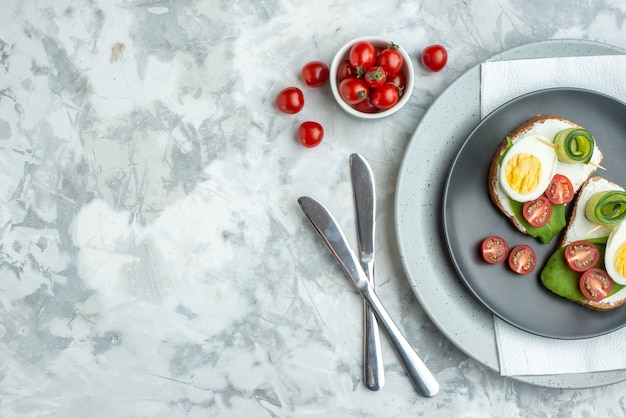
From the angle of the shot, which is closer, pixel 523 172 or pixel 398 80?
pixel 523 172

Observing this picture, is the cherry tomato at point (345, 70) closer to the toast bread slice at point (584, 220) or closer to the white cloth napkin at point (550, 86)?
the white cloth napkin at point (550, 86)

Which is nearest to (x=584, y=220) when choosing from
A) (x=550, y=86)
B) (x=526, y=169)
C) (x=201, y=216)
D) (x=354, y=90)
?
(x=526, y=169)

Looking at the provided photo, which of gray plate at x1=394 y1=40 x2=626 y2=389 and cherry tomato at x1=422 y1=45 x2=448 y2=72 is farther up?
Answer: cherry tomato at x1=422 y1=45 x2=448 y2=72

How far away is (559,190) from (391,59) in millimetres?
543

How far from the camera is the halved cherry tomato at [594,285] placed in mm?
1437

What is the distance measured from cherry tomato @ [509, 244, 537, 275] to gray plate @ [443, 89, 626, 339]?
18 mm

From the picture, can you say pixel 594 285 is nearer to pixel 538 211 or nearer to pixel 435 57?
pixel 538 211

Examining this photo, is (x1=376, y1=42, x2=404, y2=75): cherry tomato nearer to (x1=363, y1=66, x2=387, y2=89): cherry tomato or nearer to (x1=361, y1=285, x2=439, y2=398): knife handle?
(x1=363, y1=66, x2=387, y2=89): cherry tomato

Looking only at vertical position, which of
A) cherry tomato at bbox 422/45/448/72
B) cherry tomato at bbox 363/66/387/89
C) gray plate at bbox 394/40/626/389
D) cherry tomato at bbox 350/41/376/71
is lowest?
gray plate at bbox 394/40/626/389

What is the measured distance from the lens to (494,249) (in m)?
1.47

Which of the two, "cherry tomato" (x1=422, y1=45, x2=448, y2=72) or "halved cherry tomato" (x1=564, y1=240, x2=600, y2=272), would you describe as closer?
"halved cherry tomato" (x1=564, y1=240, x2=600, y2=272)

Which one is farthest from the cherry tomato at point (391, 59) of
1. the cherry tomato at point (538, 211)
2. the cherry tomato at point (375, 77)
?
the cherry tomato at point (538, 211)

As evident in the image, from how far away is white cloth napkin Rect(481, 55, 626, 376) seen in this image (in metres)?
1.49

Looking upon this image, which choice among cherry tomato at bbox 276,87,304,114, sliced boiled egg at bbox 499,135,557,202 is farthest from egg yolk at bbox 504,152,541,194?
cherry tomato at bbox 276,87,304,114
